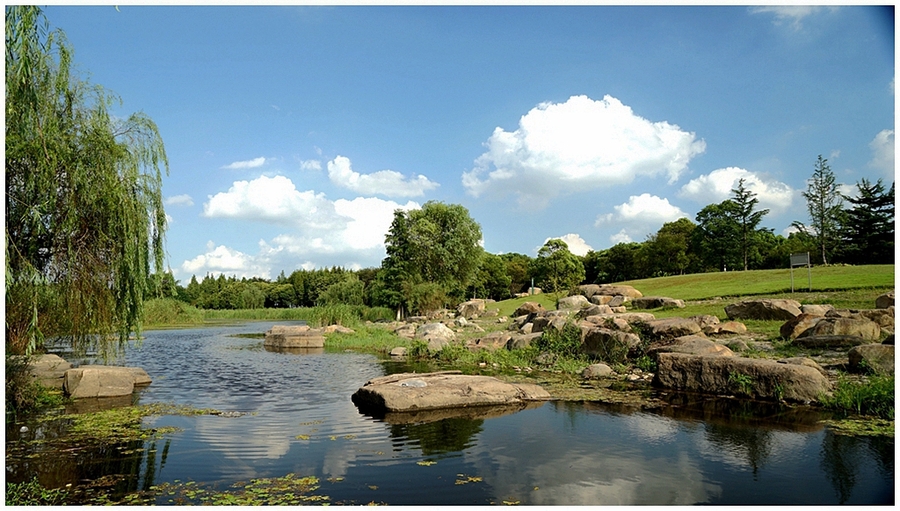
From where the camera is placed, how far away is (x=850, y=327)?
15852 millimetres

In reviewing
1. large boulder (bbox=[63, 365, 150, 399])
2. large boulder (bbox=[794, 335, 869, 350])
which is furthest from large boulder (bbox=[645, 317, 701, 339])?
large boulder (bbox=[63, 365, 150, 399])

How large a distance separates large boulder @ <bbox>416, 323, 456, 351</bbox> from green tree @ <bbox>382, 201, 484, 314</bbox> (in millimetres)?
18347

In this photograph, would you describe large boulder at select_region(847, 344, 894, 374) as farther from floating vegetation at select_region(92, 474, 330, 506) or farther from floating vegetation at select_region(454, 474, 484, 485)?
floating vegetation at select_region(92, 474, 330, 506)

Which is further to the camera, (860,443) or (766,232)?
(766,232)

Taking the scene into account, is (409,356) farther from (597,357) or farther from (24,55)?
(24,55)

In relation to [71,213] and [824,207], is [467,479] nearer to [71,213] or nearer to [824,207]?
[71,213]

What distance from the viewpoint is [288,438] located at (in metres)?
10.0

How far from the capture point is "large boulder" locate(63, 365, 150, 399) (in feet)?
45.1

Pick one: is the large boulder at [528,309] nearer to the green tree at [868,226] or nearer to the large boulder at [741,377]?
the large boulder at [741,377]

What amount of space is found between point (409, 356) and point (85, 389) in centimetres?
1205

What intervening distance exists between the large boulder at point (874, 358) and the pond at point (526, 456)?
8.05 feet

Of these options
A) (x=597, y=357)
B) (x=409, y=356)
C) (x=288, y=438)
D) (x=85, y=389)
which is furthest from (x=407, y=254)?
(x=288, y=438)

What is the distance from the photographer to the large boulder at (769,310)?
807 inches

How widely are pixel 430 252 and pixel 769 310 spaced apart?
3330cm
